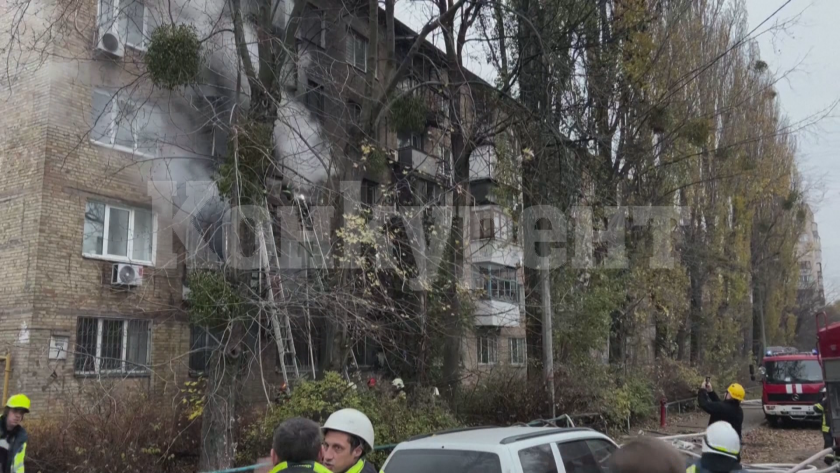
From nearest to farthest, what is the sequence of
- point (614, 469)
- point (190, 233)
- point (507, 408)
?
point (614, 469) < point (507, 408) < point (190, 233)

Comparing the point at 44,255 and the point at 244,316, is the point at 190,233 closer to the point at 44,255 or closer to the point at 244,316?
the point at 44,255

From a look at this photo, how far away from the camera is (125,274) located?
12586 millimetres

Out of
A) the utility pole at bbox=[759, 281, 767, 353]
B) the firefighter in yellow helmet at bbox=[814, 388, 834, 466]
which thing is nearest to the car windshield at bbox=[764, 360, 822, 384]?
the firefighter in yellow helmet at bbox=[814, 388, 834, 466]

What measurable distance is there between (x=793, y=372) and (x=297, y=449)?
1873cm

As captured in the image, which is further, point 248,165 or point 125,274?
point 125,274

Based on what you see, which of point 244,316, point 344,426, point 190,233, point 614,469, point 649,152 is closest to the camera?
point 614,469

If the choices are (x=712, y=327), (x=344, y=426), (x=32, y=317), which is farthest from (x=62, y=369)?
(x=712, y=327)

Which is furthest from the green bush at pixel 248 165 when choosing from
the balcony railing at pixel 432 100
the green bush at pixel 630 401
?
the green bush at pixel 630 401

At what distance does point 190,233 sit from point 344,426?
11419mm

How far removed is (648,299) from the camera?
18.2 metres

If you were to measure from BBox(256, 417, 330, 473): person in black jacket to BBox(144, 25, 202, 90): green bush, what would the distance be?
274 inches

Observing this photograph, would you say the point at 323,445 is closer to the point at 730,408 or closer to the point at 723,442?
the point at 723,442

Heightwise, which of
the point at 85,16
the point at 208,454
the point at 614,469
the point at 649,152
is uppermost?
the point at 85,16

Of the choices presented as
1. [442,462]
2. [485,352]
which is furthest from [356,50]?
[442,462]
